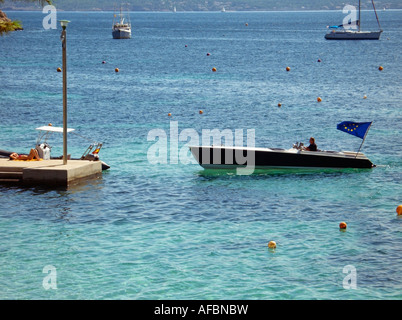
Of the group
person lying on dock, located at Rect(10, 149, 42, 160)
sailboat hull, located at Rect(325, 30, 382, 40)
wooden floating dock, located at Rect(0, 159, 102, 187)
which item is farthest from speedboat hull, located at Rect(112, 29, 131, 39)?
wooden floating dock, located at Rect(0, 159, 102, 187)

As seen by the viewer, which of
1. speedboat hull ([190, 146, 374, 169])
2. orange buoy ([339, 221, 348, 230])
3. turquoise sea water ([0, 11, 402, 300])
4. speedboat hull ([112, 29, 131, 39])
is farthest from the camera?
speedboat hull ([112, 29, 131, 39])

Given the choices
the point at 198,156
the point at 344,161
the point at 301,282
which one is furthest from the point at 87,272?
the point at 344,161

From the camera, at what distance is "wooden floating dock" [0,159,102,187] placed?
32.8m

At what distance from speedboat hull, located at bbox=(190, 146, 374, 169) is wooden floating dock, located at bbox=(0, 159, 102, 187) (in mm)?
6209

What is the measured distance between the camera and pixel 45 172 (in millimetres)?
32875

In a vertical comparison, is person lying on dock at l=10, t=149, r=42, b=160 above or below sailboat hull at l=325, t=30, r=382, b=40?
below

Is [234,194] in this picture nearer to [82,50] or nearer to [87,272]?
[87,272]

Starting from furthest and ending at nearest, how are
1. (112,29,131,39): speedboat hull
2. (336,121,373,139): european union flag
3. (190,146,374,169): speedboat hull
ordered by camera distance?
(112,29,131,39): speedboat hull → (336,121,373,139): european union flag → (190,146,374,169): speedboat hull

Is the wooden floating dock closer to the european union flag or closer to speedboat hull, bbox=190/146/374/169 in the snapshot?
speedboat hull, bbox=190/146/374/169

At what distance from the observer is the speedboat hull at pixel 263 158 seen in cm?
3678

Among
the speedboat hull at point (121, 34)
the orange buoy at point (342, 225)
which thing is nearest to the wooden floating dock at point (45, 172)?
the orange buoy at point (342, 225)

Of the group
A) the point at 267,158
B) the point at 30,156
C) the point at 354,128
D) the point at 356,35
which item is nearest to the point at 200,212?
the point at 267,158

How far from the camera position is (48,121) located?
178ft

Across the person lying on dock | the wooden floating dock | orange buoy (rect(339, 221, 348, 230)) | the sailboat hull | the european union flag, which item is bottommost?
orange buoy (rect(339, 221, 348, 230))
